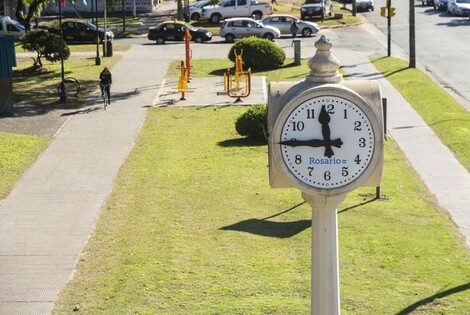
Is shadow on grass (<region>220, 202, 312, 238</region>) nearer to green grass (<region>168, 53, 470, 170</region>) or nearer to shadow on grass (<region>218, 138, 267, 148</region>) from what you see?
green grass (<region>168, 53, 470, 170</region>)

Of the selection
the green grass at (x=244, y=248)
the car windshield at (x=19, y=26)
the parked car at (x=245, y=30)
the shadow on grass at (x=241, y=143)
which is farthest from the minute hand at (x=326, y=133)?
the car windshield at (x=19, y=26)

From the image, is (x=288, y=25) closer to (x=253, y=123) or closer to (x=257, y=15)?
(x=257, y=15)

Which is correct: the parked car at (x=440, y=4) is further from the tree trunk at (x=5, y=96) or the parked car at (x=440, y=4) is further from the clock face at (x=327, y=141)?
the clock face at (x=327, y=141)

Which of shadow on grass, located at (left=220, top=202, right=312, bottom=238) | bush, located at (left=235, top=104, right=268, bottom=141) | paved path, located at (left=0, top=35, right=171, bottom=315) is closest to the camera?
paved path, located at (left=0, top=35, right=171, bottom=315)

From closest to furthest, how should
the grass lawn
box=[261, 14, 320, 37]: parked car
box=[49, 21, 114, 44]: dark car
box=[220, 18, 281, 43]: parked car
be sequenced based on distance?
the grass lawn < box=[220, 18, 281, 43]: parked car < box=[49, 21, 114, 44]: dark car < box=[261, 14, 320, 37]: parked car

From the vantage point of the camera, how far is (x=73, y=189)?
67.9 feet

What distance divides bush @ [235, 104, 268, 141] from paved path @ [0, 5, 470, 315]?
2866 millimetres

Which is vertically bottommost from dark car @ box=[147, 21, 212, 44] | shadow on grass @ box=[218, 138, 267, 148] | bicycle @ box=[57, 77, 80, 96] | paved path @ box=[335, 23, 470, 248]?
paved path @ box=[335, 23, 470, 248]

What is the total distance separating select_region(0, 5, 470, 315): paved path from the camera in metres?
15.0

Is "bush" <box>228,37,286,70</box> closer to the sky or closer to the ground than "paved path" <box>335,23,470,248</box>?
closer to the sky

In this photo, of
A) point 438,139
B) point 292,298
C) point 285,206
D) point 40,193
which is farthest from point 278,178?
point 438,139

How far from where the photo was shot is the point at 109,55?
45000 millimetres

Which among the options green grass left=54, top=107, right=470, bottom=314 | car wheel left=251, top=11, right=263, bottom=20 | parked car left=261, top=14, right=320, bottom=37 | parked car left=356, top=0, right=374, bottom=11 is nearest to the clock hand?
green grass left=54, top=107, right=470, bottom=314

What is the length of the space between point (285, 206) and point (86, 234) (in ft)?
12.6
